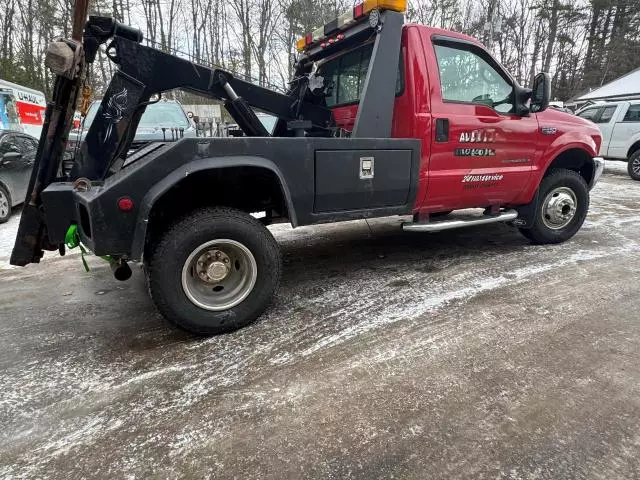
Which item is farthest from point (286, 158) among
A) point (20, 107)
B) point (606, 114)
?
point (20, 107)

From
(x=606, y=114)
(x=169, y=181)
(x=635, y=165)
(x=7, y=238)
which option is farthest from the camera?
(x=606, y=114)

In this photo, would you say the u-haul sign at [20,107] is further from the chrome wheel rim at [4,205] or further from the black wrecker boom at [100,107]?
the black wrecker boom at [100,107]

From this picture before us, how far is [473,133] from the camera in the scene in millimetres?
4094

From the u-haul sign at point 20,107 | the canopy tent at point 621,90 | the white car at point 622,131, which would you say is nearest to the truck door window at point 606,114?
the white car at point 622,131

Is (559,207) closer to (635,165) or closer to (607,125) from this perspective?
(635,165)

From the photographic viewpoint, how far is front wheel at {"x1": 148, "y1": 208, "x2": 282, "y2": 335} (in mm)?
2877

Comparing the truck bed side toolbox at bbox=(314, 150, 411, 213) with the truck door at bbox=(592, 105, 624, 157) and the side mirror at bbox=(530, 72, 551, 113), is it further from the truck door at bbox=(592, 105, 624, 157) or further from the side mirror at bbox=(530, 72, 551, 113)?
the truck door at bbox=(592, 105, 624, 157)

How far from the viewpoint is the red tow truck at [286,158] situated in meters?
2.87

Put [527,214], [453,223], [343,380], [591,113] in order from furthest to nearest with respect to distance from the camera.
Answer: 1. [591,113]
2. [527,214]
3. [453,223]
4. [343,380]

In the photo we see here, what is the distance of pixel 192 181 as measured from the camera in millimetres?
3182

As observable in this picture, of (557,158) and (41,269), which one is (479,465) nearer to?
(557,158)

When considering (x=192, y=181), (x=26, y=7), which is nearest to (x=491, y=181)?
(x=192, y=181)

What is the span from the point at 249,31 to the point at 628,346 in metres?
31.1

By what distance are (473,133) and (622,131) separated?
34.0ft
